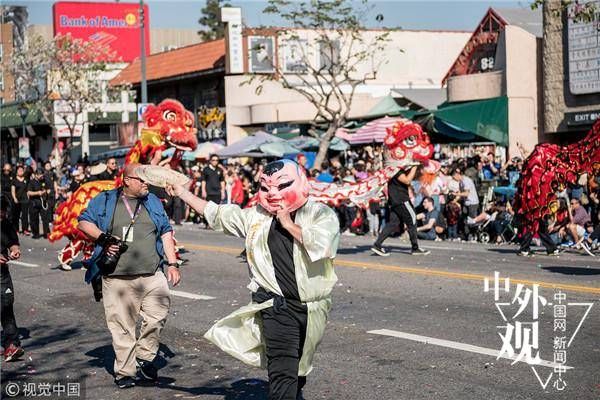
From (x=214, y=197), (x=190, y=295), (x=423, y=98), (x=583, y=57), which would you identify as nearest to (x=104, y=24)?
(x=423, y=98)

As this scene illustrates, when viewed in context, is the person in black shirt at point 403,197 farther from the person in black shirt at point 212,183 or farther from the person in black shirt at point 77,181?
the person in black shirt at point 77,181

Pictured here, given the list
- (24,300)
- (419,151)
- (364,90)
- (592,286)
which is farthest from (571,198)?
(364,90)

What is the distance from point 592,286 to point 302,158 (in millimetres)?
8769

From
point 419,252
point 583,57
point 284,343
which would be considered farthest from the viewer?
point 583,57

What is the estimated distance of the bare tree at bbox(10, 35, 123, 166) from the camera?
51.1m

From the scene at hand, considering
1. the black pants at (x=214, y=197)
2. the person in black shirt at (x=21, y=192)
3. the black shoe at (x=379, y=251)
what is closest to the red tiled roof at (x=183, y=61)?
the person in black shirt at (x=21, y=192)

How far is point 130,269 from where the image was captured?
346 inches

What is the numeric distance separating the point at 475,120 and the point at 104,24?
2107 inches

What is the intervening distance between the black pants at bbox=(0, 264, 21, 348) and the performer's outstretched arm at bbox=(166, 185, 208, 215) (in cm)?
325

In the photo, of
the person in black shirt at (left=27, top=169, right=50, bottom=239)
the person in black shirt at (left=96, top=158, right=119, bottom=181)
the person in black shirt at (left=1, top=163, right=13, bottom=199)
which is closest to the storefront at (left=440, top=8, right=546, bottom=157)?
the person in black shirt at (left=27, top=169, right=50, bottom=239)

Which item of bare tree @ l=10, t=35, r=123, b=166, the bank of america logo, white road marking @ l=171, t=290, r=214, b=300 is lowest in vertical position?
white road marking @ l=171, t=290, r=214, b=300

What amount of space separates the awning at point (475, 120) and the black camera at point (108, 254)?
21.0 meters

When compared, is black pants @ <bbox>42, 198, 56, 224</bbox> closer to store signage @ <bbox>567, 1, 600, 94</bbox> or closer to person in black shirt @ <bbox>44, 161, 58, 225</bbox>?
person in black shirt @ <bbox>44, 161, 58, 225</bbox>

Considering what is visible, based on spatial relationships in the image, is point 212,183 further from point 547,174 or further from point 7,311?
point 7,311
